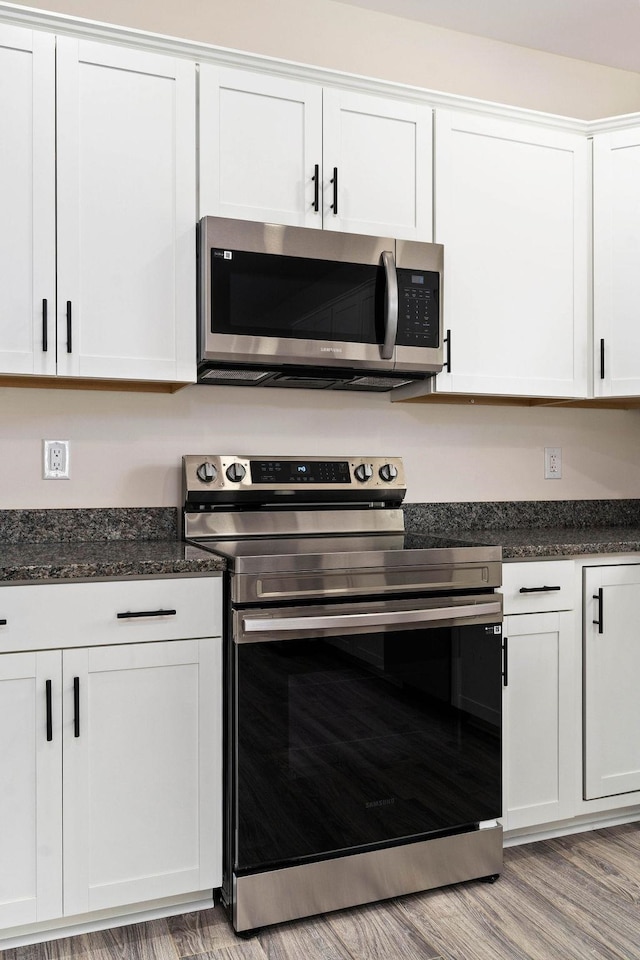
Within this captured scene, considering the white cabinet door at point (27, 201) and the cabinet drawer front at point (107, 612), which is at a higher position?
the white cabinet door at point (27, 201)

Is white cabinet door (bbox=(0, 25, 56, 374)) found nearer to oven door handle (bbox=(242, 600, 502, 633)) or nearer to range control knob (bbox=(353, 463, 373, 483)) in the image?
oven door handle (bbox=(242, 600, 502, 633))

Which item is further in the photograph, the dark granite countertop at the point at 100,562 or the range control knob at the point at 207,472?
the range control knob at the point at 207,472

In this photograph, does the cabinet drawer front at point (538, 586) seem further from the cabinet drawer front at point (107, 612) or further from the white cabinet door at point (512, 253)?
the cabinet drawer front at point (107, 612)

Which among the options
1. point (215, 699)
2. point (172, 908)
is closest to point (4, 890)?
point (172, 908)

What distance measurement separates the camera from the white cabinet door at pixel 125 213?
2010 millimetres

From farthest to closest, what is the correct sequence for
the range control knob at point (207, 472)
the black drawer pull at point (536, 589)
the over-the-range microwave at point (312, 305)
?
1. the range control knob at point (207, 472)
2. the black drawer pull at point (536, 589)
3. the over-the-range microwave at point (312, 305)

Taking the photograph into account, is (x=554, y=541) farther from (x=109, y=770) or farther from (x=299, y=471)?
(x=109, y=770)

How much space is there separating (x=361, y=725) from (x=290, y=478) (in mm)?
812

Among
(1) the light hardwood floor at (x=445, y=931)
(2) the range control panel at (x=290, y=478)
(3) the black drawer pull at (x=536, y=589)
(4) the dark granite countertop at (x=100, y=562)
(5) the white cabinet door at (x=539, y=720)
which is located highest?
(2) the range control panel at (x=290, y=478)

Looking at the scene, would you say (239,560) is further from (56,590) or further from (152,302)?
(152,302)

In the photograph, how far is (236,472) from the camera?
2346 millimetres

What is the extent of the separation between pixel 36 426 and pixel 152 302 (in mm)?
526

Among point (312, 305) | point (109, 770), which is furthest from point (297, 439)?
point (109, 770)

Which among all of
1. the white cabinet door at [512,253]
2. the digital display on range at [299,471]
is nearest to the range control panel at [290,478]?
the digital display on range at [299,471]
